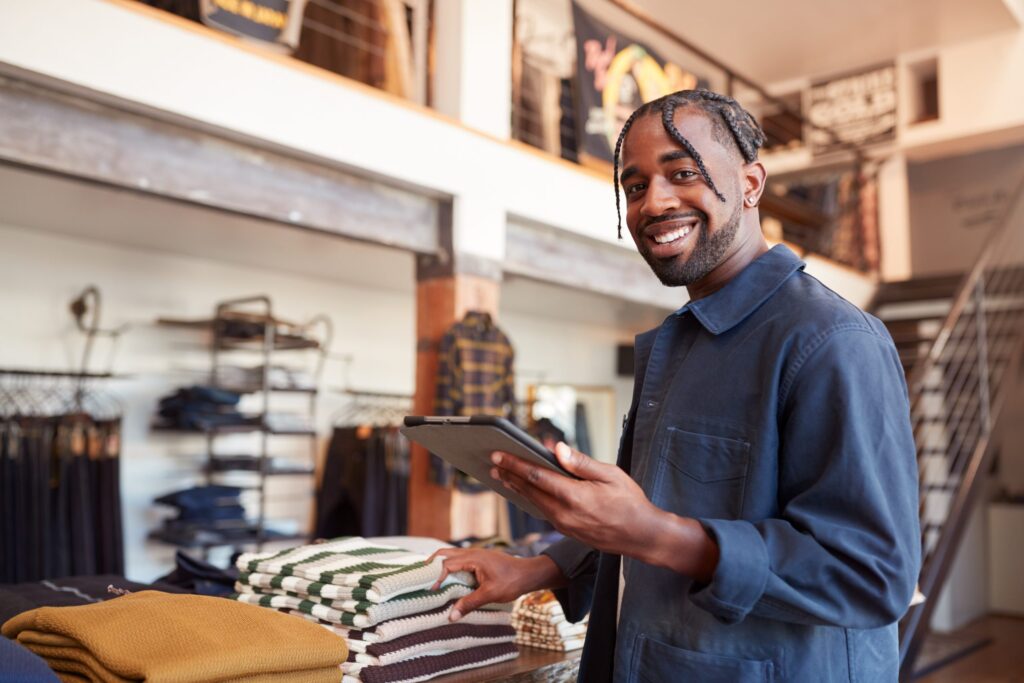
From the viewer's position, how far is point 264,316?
5.34 meters

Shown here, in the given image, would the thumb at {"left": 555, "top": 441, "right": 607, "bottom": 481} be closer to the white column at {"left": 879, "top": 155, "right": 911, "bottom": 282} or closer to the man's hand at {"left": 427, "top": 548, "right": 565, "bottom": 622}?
the man's hand at {"left": 427, "top": 548, "right": 565, "bottom": 622}

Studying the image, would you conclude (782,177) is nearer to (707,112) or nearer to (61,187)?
(61,187)

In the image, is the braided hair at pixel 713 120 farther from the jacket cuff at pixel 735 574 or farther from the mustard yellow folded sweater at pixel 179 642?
the mustard yellow folded sweater at pixel 179 642

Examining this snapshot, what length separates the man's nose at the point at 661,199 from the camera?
1.18 m

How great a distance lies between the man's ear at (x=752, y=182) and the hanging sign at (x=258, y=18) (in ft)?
9.73

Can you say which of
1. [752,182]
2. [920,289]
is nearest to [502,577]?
[752,182]

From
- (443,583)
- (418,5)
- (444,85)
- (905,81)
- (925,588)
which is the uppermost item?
(905,81)

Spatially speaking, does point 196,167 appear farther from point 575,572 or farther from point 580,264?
point 575,572

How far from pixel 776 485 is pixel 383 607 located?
72cm

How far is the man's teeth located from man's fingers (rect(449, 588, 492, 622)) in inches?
25.3

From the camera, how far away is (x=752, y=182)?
1239mm

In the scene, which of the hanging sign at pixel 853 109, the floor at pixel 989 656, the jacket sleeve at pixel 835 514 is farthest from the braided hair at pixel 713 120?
the hanging sign at pixel 853 109

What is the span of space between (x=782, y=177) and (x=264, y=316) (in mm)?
6422

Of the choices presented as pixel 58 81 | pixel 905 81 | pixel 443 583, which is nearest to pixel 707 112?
pixel 443 583
